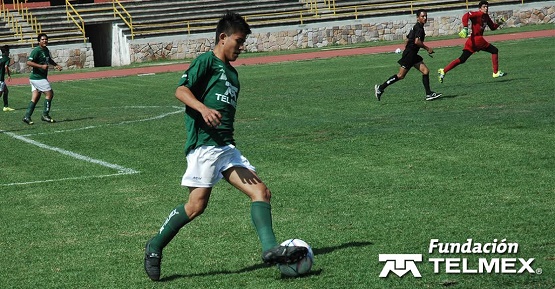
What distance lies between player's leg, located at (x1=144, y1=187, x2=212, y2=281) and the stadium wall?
39.0 m

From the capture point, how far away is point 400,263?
7.71m

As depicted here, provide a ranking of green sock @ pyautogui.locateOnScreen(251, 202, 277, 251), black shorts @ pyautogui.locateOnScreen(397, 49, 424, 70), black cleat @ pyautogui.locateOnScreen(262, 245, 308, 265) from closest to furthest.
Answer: black cleat @ pyautogui.locateOnScreen(262, 245, 308, 265), green sock @ pyautogui.locateOnScreen(251, 202, 277, 251), black shorts @ pyautogui.locateOnScreen(397, 49, 424, 70)

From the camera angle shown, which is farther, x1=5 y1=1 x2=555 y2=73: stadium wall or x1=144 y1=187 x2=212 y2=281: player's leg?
x1=5 y1=1 x2=555 y2=73: stadium wall

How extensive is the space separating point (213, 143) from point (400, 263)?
67.3 inches

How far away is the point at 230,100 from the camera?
26.1ft

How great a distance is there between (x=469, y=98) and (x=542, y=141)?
264 inches

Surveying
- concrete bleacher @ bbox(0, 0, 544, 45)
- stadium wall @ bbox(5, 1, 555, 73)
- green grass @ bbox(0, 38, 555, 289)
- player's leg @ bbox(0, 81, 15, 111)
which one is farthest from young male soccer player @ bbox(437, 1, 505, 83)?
concrete bleacher @ bbox(0, 0, 544, 45)

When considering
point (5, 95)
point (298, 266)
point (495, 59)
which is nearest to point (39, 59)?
point (5, 95)

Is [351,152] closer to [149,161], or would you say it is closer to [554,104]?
[149,161]

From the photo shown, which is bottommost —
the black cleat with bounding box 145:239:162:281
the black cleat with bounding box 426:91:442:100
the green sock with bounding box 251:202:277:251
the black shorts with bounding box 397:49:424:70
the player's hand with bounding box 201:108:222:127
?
the black cleat with bounding box 426:91:442:100

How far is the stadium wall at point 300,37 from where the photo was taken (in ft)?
153

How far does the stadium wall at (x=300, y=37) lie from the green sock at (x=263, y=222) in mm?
39336

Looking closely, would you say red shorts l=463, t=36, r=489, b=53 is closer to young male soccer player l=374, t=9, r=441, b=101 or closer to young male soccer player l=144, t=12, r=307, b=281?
young male soccer player l=374, t=9, r=441, b=101

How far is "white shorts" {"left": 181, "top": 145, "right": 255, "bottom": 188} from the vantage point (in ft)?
25.6
